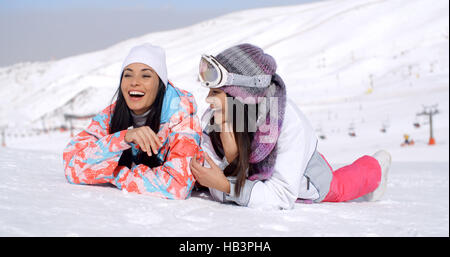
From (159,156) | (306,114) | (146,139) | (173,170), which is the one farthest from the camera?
(306,114)

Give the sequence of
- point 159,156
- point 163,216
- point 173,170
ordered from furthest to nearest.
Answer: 1. point 159,156
2. point 173,170
3. point 163,216

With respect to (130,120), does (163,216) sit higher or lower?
lower

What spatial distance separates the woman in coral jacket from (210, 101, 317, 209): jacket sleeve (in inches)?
9.2

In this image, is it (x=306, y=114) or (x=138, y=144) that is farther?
(x=306, y=114)

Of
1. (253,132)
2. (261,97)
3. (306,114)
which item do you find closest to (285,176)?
(253,132)

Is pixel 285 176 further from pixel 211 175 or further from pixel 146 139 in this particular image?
pixel 146 139

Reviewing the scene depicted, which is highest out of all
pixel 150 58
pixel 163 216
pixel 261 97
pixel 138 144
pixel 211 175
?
pixel 150 58

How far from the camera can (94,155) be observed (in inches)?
70.5

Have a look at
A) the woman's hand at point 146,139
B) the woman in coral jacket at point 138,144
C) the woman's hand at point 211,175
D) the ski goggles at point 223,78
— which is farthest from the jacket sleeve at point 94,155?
the ski goggles at point 223,78

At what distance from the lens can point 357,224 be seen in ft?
5.14

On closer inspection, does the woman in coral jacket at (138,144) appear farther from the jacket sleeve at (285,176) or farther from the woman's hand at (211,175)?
the jacket sleeve at (285,176)

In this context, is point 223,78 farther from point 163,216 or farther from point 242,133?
point 163,216

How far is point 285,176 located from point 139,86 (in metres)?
0.67

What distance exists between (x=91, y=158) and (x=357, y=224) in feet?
3.34
